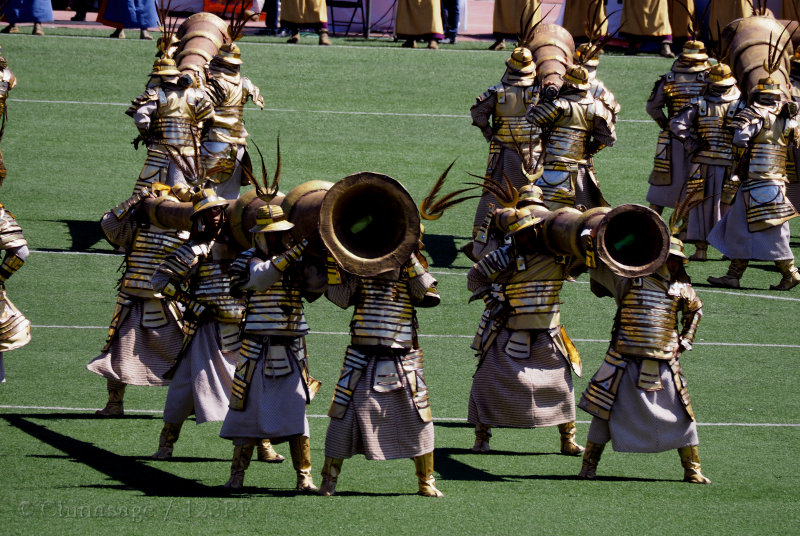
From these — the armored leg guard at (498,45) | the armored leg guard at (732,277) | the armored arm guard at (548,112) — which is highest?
the armored arm guard at (548,112)

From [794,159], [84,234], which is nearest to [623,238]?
[794,159]

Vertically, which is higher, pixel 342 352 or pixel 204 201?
pixel 204 201

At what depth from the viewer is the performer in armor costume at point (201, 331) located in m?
8.95

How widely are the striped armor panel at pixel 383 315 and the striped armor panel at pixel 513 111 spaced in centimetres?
589

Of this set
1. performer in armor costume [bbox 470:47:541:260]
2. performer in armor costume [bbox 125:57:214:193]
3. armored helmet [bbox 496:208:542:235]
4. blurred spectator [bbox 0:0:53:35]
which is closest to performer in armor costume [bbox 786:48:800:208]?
performer in armor costume [bbox 470:47:541:260]

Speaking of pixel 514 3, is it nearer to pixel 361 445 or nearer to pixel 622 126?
pixel 622 126

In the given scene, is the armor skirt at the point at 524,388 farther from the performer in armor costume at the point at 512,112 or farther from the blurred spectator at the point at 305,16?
the blurred spectator at the point at 305,16

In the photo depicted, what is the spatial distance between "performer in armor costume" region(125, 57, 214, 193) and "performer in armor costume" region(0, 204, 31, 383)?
3.44 meters

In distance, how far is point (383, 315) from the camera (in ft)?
27.1

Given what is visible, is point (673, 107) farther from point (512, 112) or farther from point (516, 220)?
point (516, 220)

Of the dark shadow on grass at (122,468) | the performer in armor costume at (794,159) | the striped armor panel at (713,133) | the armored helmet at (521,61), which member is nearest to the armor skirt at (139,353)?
the dark shadow on grass at (122,468)

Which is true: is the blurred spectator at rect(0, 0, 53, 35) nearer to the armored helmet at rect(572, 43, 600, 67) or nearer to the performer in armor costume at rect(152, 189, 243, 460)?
the armored helmet at rect(572, 43, 600, 67)

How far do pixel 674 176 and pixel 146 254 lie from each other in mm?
6850

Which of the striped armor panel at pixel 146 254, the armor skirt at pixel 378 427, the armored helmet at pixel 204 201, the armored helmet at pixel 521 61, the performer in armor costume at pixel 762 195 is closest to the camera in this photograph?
the armor skirt at pixel 378 427
